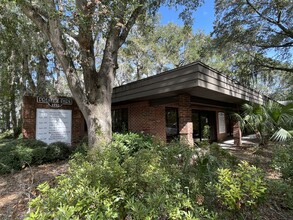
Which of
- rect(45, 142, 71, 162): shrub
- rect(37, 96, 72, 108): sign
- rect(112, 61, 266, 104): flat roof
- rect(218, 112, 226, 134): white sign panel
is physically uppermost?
rect(112, 61, 266, 104): flat roof

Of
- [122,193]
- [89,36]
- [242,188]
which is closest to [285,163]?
[242,188]

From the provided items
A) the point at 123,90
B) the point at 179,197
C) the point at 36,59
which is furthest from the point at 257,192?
the point at 36,59

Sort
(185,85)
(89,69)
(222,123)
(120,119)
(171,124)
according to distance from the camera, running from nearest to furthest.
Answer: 1. (89,69)
2. (185,85)
3. (171,124)
4. (120,119)
5. (222,123)

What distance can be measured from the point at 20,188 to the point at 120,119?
7297 millimetres

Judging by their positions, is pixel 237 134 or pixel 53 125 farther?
pixel 237 134

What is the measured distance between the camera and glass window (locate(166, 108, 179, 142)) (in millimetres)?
11497

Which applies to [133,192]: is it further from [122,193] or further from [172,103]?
[172,103]

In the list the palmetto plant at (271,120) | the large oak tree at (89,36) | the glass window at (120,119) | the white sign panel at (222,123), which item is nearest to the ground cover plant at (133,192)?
the large oak tree at (89,36)

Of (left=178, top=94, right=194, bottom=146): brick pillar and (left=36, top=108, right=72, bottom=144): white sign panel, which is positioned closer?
(left=178, top=94, right=194, bottom=146): brick pillar

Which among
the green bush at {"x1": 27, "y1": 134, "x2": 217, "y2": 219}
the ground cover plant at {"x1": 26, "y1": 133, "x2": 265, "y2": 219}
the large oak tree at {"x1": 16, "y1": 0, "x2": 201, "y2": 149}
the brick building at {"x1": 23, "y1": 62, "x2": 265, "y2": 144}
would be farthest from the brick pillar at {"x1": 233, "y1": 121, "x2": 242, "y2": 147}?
the green bush at {"x1": 27, "y1": 134, "x2": 217, "y2": 219}

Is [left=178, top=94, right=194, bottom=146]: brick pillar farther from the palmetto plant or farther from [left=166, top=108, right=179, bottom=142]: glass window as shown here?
[left=166, top=108, right=179, bottom=142]: glass window

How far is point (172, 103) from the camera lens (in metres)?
10.3

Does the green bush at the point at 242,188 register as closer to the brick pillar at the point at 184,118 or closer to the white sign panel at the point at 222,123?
the brick pillar at the point at 184,118

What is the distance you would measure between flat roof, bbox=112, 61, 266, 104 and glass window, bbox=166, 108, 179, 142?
327cm
